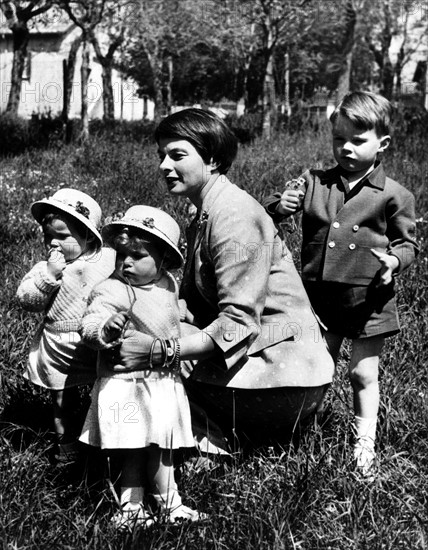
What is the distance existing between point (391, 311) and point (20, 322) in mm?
2124

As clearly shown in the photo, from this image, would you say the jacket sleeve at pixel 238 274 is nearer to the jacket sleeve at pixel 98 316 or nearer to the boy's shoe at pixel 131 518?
the jacket sleeve at pixel 98 316

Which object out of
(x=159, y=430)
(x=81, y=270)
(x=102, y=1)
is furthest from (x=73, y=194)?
(x=102, y=1)

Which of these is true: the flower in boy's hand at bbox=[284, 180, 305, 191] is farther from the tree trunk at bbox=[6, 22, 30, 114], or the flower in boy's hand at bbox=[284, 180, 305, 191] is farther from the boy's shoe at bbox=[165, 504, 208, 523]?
the tree trunk at bbox=[6, 22, 30, 114]

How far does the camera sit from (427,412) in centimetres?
358

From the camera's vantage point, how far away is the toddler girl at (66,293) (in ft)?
10.3

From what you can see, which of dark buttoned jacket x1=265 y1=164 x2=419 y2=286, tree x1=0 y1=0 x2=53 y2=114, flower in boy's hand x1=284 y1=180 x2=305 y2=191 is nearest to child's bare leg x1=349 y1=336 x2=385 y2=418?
dark buttoned jacket x1=265 y1=164 x2=419 y2=286

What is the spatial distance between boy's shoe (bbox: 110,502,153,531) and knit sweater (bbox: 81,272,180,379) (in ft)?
1.52

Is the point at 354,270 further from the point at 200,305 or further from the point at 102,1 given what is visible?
the point at 102,1

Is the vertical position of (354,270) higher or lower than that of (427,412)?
higher

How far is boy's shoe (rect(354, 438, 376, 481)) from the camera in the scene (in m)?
3.14

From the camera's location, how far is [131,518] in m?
2.76

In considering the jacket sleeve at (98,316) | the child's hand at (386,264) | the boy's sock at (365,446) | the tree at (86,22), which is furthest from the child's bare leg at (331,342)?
the tree at (86,22)

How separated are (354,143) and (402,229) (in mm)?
401

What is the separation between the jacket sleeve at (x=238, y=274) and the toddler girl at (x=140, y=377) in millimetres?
168
